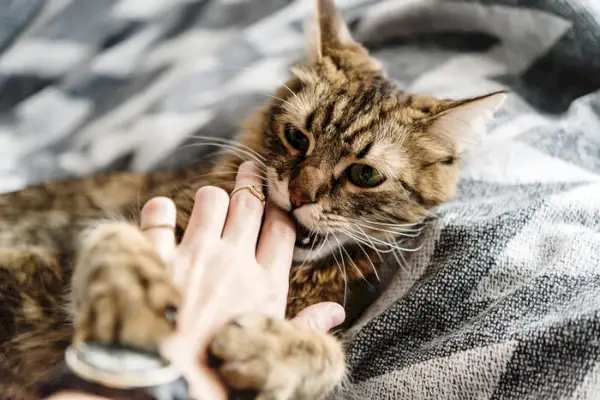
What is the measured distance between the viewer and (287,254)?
107 centimetres

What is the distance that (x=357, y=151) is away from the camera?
1.08 meters

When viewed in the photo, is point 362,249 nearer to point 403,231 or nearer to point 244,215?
point 403,231

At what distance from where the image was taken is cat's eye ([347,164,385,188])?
3.54 feet

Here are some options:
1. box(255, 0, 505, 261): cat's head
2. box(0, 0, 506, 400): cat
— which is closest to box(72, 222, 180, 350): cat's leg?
box(0, 0, 506, 400): cat

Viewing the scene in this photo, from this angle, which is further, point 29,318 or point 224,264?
point 29,318

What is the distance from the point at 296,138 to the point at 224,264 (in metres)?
0.33

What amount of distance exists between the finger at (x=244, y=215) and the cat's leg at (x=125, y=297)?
26 centimetres

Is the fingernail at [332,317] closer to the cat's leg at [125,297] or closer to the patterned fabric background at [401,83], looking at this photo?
the patterned fabric background at [401,83]

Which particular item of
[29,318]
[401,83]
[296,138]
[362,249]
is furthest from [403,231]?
[29,318]

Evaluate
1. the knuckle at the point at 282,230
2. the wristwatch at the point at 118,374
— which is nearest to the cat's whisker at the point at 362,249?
the knuckle at the point at 282,230

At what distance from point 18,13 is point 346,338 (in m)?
1.20

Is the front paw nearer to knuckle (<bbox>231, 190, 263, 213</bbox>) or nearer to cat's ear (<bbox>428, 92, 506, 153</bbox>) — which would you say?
knuckle (<bbox>231, 190, 263, 213</bbox>)

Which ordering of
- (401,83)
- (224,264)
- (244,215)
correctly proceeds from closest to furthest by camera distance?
(224,264) → (244,215) → (401,83)

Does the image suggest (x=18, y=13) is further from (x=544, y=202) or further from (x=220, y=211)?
(x=544, y=202)
